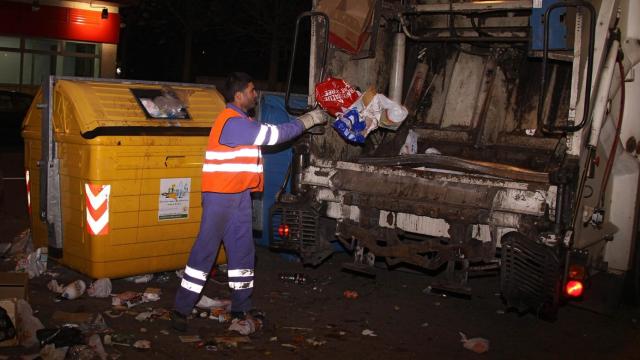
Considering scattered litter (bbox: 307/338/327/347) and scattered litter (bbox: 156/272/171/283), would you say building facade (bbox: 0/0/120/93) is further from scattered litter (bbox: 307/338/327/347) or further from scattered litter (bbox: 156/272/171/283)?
scattered litter (bbox: 307/338/327/347)

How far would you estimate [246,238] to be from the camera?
200 inches

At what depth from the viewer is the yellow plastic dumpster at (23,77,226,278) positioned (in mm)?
5477

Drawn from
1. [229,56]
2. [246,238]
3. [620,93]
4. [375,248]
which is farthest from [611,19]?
[229,56]

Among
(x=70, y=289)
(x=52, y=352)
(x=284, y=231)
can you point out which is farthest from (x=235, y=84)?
(x=52, y=352)

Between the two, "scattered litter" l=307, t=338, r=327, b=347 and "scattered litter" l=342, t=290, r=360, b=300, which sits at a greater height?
"scattered litter" l=342, t=290, r=360, b=300

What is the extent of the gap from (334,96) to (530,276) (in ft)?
6.57

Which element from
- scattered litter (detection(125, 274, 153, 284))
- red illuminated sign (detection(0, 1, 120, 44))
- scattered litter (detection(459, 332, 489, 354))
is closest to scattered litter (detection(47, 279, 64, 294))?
scattered litter (detection(125, 274, 153, 284))

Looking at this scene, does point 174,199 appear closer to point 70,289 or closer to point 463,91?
point 70,289

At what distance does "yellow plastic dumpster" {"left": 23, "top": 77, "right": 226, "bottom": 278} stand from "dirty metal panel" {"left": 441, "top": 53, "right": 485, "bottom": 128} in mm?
2199

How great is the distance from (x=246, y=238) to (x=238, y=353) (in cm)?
82

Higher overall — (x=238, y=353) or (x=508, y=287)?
(x=508, y=287)

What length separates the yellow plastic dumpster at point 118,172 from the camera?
548 centimetres

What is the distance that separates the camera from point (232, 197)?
499cm

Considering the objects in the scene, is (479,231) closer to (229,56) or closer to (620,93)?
(620,93)
